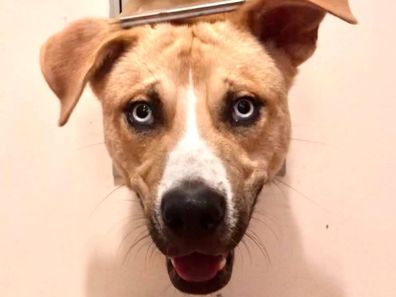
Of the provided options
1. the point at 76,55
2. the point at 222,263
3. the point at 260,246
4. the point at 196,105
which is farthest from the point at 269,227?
the point at 76,55

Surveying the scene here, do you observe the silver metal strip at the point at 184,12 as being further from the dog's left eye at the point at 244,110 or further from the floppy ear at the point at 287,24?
the dog's left eye at the point at 244,110

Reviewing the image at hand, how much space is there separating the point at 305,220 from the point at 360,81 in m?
0.39

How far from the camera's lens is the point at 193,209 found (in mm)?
1053

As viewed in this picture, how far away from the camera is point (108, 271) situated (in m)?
1.62

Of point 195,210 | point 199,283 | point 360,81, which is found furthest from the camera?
point 360,81

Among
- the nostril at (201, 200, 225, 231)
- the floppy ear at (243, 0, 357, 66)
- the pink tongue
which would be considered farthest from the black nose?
the floppy ear at (243, 0, 357, 66)

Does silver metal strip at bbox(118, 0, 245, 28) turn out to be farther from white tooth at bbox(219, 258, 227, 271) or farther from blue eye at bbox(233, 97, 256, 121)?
white tooth at bbox(219, 258, 227, 271)

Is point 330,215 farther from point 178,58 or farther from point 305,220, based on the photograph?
point 178,58

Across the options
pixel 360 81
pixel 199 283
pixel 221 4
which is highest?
pixel 221 4

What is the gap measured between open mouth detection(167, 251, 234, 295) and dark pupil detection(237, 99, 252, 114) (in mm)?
291

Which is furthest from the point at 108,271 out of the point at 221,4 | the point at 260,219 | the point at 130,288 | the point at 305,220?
the point at 221,4

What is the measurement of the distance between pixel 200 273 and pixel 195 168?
24cm

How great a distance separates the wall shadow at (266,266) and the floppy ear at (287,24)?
15.8 inches

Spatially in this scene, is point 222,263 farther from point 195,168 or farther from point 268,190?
point 268,190
